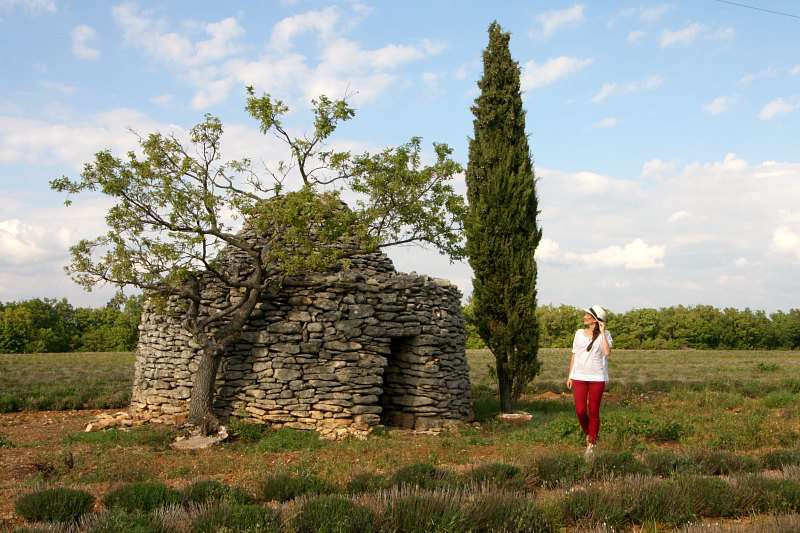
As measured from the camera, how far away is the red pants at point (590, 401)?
26.0 feet

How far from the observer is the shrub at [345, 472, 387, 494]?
6609 millimetres

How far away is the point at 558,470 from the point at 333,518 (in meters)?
3.22

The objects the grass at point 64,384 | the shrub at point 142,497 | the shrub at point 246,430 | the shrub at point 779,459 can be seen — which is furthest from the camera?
the grass at point 64,384

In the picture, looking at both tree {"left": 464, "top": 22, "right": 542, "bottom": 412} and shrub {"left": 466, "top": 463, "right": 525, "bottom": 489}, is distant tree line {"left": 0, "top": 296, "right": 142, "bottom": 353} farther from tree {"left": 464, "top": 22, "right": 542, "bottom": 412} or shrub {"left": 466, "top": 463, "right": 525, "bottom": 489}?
shrub {"left": 466, "top": 463, "right": 525, "bottom": 489}

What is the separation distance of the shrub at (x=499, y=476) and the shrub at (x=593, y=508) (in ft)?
3.12

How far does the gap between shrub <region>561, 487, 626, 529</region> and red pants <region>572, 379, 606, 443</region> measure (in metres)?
2.29

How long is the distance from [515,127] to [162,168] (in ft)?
26.1

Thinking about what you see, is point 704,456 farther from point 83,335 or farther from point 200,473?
point 83,335

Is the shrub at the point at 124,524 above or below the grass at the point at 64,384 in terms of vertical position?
above

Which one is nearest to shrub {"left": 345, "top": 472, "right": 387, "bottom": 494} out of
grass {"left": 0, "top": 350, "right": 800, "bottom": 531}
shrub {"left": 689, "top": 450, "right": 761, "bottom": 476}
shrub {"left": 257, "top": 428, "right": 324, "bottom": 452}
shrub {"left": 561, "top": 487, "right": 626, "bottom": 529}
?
grass {"left": 0, "top": 350, "right": 800, "bottom": 531}

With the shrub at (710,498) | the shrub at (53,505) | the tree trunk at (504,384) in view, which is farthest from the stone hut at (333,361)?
the shrub at (710,498)

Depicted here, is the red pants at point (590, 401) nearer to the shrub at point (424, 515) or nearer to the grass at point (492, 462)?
the grass at point (492, 462)

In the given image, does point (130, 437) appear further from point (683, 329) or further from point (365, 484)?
point (683, 329)

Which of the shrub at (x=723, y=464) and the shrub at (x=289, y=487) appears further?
the shrub at (x=723, y=464)
